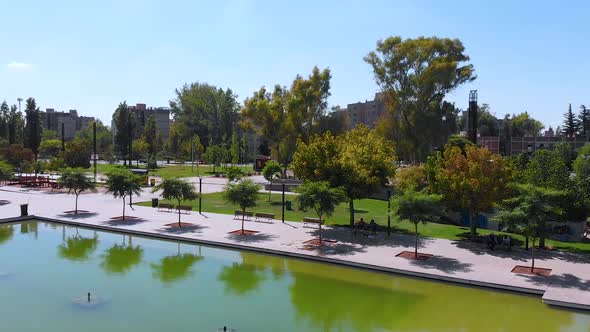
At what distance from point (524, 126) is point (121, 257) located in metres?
126

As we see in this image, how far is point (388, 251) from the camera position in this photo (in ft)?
73.6

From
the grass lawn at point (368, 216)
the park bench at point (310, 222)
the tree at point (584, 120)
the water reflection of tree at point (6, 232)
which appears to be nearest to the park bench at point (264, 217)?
the grass lawn at point (368, 216)

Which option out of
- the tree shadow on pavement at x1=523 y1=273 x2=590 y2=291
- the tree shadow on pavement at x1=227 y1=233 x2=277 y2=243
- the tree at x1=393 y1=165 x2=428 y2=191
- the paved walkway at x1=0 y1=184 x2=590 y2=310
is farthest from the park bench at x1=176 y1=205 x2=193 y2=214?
the tree shadow on pavement at x1=523 y1=273 x2=590 y2=291

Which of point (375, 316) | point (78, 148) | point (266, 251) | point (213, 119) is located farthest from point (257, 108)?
point (213, 119)

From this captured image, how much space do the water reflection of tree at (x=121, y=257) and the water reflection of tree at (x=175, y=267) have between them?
45.2 inches

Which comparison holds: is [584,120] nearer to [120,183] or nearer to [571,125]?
[571,125]

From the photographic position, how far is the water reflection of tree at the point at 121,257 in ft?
67.4

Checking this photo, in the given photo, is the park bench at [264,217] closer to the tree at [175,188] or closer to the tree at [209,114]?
the tree at [175,188]

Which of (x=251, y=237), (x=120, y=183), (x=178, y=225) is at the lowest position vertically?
(x=251, y=237)

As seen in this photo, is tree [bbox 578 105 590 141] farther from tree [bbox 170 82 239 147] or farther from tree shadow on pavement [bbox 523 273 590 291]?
tree shadow on pavement [bbox 523 273 590 291]

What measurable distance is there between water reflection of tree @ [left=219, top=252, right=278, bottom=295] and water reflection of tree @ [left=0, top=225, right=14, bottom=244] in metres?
13.0

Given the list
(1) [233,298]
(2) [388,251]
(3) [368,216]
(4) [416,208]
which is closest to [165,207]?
(3) [368,216]

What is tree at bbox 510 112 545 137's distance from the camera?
400ft

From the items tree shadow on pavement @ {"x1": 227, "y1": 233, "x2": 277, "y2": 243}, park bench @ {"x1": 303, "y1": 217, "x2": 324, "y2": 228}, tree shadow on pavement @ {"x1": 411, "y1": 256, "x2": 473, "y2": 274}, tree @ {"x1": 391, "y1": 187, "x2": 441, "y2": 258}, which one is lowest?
tree shadow on pavement @ {"x1": 411, "y1": 256, "x2": 473, "y2": 274}
